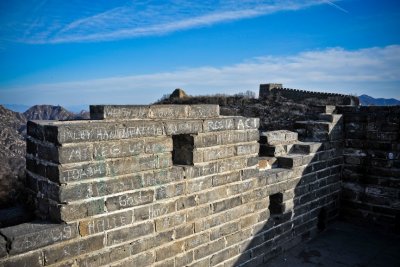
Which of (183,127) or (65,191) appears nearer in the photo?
(65,191)

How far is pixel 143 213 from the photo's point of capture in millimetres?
3275

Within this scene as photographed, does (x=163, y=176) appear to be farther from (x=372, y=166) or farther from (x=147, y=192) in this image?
(x=372, y=166)

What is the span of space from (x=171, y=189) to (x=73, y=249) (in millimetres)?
1123

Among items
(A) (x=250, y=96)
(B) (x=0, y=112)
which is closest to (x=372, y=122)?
(B) (x=0, y=112)

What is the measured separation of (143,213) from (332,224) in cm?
476

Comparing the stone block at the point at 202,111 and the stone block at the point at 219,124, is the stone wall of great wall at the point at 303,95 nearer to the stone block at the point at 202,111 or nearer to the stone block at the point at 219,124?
the stone block at the point at 219,124

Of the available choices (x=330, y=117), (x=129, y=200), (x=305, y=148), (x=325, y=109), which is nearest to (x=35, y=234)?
(x=129, y=200)

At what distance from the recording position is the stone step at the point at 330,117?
6543 millimetres

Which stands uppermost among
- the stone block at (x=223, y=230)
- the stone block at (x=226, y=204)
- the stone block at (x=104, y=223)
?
the stone block at (x=104, y=223)

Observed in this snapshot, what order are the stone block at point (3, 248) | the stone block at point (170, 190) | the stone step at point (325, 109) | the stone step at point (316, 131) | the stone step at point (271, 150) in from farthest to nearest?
the stone step at point (325, 109)
the stone step at point (316, 131)
the stone step at point (271, 150)
the stone block at point (170, 190)
the stone block at point (3, 248)

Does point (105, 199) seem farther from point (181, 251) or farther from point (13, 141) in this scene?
point (13, 141)

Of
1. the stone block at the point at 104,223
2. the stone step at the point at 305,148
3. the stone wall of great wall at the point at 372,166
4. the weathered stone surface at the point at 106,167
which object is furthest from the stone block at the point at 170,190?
the stone wall of great wall at the point at 372,166

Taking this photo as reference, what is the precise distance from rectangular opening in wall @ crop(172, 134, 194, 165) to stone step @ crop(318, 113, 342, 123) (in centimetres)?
388

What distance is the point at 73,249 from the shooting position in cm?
280
